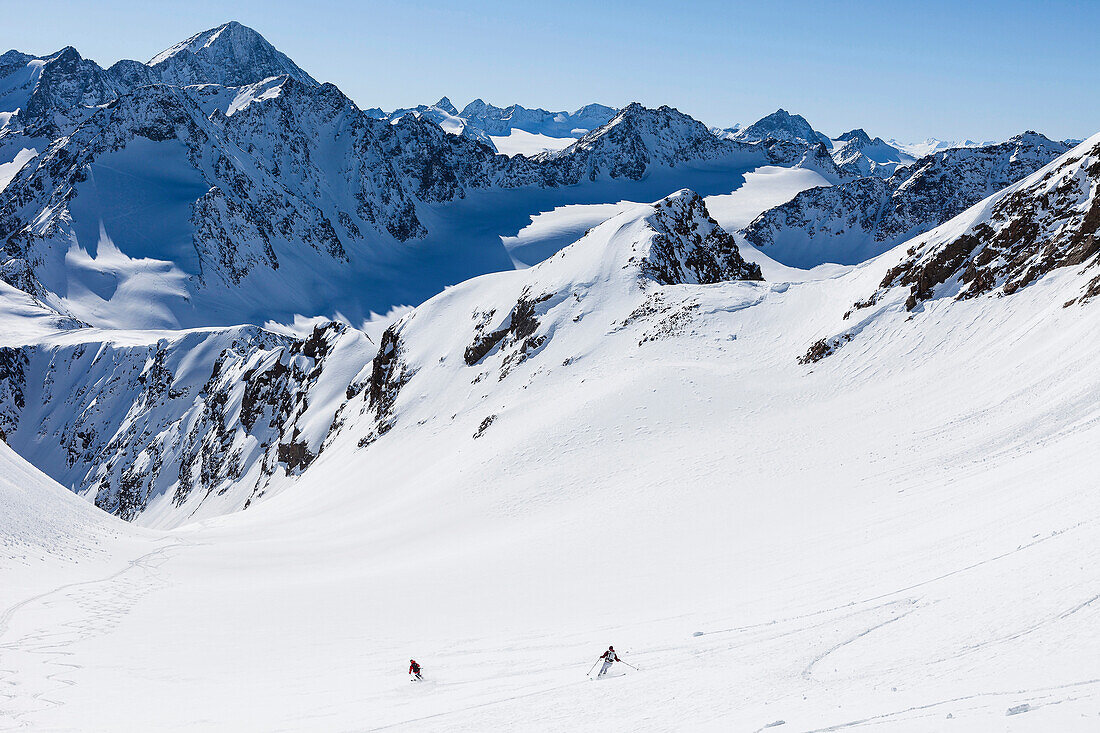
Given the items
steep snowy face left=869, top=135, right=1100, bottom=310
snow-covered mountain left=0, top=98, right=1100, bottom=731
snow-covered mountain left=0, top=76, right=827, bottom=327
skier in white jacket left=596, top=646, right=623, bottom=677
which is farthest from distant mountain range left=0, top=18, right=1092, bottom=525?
skier in white jacket left=596, top=646, right=623, bottom=677

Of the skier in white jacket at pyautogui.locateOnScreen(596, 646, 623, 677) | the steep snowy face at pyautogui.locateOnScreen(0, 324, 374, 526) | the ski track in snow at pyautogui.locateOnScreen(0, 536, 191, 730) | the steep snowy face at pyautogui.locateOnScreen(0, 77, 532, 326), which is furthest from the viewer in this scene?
the steep snowy face at pyautogui.locateOnScreen(0, 77, 532, 326)

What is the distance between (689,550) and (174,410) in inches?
3678

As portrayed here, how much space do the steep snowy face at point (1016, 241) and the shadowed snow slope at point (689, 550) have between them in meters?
1.36

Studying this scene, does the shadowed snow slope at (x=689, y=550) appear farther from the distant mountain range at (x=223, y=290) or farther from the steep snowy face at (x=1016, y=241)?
the distant mountain range at (x=223, y=290)

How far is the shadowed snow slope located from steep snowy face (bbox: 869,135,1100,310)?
1.36 metres

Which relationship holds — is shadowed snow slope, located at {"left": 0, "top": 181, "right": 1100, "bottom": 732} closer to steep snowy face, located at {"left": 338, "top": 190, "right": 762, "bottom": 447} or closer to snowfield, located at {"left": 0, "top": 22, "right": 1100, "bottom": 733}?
snowfield, located at {"left": 0, "top": 22, "right": 1100, "bottom": 733}

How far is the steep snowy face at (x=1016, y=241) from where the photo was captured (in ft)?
109

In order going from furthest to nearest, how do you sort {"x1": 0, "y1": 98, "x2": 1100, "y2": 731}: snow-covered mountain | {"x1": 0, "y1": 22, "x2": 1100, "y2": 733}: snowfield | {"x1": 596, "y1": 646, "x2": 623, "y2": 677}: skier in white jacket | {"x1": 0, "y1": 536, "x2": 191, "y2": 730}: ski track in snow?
{"x1": 0, "y1": 536, "x2": 191, "y2": 730}: ski track in snow, {"x1": 596, "y1": 646, "x2": 623, "y2": 677}: skier in white jacket, {"x1": 0, "y1": 22, "x2": 1100, "y2": 733}: snowfield, {"x1": 0, "y1": 98, "x2": 1100, "y2": 731}: snow-covered mountain

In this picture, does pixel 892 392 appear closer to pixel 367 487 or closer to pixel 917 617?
pixel 917 617

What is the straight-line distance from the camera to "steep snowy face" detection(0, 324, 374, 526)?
74125 millimetres

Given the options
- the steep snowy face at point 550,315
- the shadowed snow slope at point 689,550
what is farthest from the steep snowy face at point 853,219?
the shadowed snow slope at point 689,550

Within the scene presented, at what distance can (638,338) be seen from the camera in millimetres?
48562

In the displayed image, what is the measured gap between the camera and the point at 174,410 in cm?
9581

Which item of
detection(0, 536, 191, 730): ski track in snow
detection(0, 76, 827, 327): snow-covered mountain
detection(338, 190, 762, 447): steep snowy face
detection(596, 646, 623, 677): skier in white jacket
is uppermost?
detection(0, 76, 827, 327): snow-covered mountain
